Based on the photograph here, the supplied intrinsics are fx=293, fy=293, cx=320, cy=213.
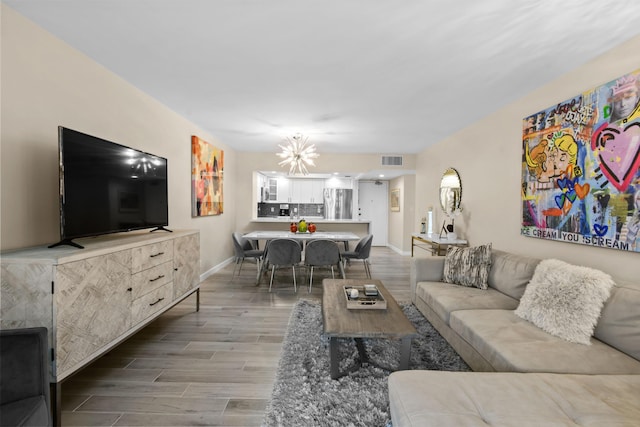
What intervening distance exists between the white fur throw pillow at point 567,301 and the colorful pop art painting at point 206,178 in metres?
4.29

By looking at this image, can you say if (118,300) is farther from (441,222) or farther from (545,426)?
(441,222)

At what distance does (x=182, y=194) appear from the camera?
4172 mm

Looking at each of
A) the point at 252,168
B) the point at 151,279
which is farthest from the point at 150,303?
the point at 252,168

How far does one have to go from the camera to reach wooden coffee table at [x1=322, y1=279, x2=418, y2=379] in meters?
1.98

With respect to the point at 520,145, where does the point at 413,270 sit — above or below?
below

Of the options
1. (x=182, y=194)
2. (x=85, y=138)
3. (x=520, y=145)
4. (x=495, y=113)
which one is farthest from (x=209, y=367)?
(x=495, y=113)

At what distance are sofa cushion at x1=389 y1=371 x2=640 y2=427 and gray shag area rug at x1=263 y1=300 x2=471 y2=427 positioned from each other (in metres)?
0.54

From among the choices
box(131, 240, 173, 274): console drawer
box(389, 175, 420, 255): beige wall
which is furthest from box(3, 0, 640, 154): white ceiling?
box(389, 175, 420, 255): beige wall

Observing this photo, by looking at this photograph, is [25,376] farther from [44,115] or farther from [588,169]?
[588,169]

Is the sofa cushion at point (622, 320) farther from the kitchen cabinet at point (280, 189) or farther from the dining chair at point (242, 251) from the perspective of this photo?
the kitchen cabinet at point (280, 189)

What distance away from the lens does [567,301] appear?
6.64 ft

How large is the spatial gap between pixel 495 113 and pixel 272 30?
3183 millimetres

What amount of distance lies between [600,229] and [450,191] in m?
2.76

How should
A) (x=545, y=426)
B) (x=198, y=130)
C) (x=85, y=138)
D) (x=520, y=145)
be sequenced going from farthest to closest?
(x=198, y=130) < (x=520, y=145) < (x=85, y=138) < (x=545, y=426)
